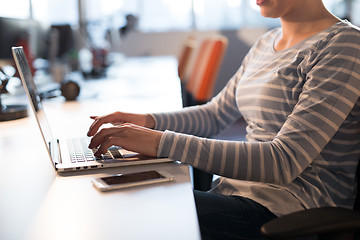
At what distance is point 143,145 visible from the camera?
0.94 meters

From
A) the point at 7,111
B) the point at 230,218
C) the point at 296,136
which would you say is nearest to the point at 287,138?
the point at 296,136

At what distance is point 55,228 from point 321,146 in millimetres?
580

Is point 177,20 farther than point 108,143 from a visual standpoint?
Yes

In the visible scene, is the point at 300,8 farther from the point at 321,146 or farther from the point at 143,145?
the point at 143,145

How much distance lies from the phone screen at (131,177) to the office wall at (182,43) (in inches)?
172

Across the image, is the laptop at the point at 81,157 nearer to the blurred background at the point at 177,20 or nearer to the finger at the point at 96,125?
the finger at the point at 96,125

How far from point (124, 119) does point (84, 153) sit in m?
0.26

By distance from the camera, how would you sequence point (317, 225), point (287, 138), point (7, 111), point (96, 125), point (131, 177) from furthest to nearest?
1. point (7, 111)
2. point (96, 125)
3. point (287, 138)
4. point (131, 177)
5. point (317, 225)

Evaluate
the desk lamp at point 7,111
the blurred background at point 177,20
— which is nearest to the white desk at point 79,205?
the desk lamp at point 7,111

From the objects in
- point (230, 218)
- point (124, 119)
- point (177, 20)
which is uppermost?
point (124, 119)

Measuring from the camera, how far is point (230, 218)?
97cm

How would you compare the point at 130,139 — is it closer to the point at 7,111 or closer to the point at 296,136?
the point at 296,136

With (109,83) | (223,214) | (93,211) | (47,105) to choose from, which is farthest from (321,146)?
(109,83)

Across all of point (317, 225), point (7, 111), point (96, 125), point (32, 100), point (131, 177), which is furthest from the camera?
point (7, 111)
